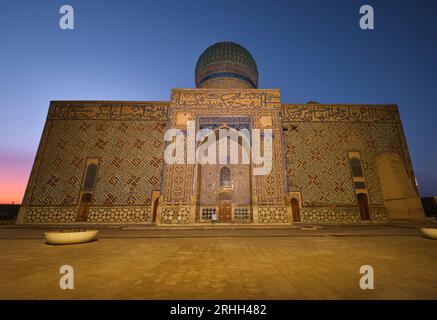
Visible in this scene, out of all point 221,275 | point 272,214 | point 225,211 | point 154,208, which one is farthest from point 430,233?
point 154,208

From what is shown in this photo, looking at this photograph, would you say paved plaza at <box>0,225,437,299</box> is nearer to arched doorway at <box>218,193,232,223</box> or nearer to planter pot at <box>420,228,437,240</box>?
planter pot at <box>420,228,437,240</box>

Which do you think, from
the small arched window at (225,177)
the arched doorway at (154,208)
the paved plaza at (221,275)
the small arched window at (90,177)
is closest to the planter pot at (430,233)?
the paved plaza at (221,275)

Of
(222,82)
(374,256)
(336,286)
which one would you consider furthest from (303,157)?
(336,286)

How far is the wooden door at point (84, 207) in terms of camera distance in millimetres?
→ 8436

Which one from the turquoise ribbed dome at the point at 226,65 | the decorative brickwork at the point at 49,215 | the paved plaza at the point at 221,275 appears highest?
the turquoise ribbed dome at the point at 226,65

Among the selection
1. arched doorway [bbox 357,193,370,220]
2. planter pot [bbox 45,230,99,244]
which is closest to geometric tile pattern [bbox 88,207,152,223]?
planter pot [bbox 45,230,99,244]

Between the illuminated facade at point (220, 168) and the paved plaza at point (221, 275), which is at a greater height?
the illuminated facade at point (220, 168)

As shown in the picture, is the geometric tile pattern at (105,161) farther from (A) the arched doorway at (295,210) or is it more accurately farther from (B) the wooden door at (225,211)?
(A) the arched doorway at (295,210)

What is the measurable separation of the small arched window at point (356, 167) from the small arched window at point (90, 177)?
1162 centimetres

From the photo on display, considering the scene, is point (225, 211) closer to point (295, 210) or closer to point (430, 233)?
point (295, 210)

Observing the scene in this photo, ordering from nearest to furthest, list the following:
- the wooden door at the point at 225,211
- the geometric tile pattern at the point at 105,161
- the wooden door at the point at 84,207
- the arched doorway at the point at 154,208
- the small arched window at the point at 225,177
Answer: the wooden door at the point at 84,207 → the arched doorway at the point at 154,208 → the geometric tile pattern at the point at 105,161 → the wooden door at the point at 225,211 → the small arched window at the point at 225,177

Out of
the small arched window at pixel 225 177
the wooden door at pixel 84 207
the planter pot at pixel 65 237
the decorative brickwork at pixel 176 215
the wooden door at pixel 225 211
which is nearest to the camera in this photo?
the planter pot at pixel 65 237

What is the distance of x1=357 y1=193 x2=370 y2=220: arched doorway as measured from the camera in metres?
8.84

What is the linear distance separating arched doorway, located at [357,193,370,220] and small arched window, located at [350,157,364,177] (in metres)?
0.91
